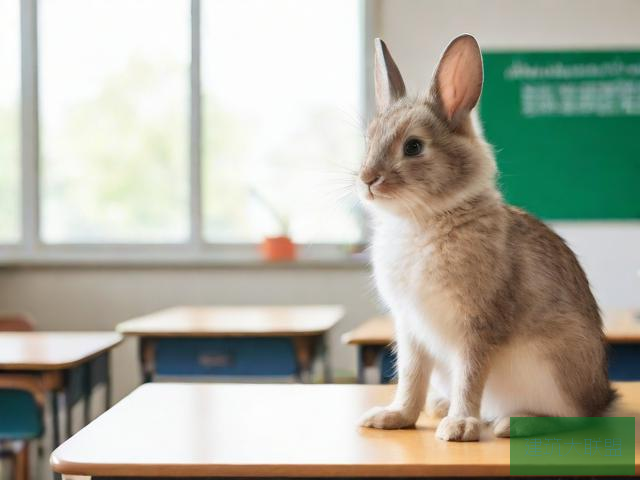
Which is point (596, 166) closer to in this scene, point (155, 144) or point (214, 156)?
point (214, 156)

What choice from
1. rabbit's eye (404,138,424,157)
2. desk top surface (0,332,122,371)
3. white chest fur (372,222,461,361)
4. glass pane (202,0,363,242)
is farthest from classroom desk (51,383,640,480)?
glass pane (202,0,363,242)

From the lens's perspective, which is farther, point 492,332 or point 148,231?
point 148,231

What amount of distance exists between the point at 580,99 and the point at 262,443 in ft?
13.4

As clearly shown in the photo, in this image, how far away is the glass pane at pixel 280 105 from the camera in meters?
4.79

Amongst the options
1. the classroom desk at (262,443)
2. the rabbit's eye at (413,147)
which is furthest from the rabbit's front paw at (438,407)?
the rabbit's eye at (413,147)

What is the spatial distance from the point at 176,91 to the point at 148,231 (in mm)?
824

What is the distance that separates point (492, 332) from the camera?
1149 mm

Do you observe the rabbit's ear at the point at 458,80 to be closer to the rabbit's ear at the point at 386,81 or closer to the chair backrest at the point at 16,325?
the rabbit's ear at the point at 386,81

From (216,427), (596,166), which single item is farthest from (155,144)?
(216,427)

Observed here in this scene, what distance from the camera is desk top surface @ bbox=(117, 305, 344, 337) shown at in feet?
9.91

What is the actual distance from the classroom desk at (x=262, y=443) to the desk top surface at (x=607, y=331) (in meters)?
1.07

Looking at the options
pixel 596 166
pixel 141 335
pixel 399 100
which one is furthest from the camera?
pixel 596 166

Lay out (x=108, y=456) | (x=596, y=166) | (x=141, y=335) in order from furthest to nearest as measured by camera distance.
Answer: (x=596, y=166), (x=141, y=335), (x=108, y=456)

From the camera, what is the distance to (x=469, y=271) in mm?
1156
